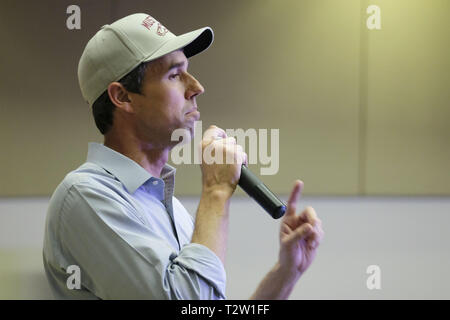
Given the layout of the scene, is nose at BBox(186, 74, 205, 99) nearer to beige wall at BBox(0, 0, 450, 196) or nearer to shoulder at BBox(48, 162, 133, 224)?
shoulder at BBox(48, 162, 133, 224)

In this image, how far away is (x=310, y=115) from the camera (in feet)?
10.4

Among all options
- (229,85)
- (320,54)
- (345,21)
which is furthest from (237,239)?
(345,21)

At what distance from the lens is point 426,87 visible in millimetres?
3371

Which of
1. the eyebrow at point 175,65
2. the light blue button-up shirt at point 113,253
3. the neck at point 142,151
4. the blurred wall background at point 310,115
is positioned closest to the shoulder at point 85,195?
the light blue button-up shirt at point 113,253

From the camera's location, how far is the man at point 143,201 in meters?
0.83

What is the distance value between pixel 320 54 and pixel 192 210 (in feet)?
3.87

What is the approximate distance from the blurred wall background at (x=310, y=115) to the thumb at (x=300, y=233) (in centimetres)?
156

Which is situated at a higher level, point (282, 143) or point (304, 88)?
point (304, 88)

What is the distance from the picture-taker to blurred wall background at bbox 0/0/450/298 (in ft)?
9.21

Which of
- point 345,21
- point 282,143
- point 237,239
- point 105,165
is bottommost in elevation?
point 237,239

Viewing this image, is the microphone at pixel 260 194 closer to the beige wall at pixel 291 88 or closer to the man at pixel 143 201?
the man at pixel 143 201

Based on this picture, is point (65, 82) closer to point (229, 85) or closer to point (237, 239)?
point (229, 85)

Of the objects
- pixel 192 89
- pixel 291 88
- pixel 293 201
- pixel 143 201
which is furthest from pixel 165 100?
pixel 291 88

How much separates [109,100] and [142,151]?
12 centimetres
